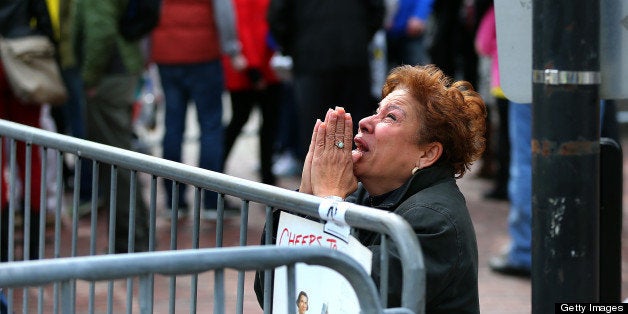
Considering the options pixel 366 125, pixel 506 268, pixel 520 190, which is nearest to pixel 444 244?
pixel 366 125

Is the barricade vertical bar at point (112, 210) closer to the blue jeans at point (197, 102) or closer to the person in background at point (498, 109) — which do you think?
the blue jeans at point (197, 102)

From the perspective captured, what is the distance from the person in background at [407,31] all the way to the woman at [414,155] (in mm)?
6123

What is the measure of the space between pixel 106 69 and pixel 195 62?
65 cm

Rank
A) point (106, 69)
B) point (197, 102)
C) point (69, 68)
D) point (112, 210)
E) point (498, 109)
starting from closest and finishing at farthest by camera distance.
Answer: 1. point (112, 210)
2. point (106, 69)
3. point (69, 68)
4. point (197, 102)
5. point (498, 109)

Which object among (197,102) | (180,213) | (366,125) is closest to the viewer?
(366,125)

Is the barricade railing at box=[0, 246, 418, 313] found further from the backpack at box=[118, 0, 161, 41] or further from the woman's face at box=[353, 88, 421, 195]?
the backpack at box=[118, 0, 161, 41]

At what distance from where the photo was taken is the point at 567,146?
3102 millimetres

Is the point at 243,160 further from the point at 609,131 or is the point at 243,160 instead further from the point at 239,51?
the point at 609,131

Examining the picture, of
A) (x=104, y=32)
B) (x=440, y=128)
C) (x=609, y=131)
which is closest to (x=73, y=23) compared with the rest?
(x=104, y=32)

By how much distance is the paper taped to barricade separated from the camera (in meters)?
2.57

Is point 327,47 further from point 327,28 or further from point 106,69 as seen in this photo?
point 106,69

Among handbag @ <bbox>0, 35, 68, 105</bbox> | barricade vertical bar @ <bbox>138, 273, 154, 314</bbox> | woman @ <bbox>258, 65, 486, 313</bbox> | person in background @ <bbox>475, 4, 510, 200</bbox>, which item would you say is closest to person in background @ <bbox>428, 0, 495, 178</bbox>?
person in background @ <bbox>475, 4, 510, 200</bbox>

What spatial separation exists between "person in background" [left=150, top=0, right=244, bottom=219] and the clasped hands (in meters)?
4.25

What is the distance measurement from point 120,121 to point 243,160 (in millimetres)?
4100
